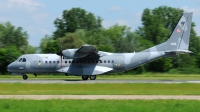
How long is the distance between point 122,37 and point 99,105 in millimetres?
63853

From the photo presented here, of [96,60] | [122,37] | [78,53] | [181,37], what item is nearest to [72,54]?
[78,53]

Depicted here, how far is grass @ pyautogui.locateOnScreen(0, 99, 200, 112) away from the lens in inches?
734

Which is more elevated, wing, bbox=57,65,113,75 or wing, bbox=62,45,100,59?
wing, bbox=62,45,100,59

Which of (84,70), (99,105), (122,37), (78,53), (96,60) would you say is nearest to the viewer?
(99,105)

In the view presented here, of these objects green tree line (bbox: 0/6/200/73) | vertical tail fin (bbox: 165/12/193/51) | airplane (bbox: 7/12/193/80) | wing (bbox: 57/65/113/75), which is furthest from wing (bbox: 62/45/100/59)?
green tree line (bbox: 0/6/200/73)

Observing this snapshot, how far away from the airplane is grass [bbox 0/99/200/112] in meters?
21.0

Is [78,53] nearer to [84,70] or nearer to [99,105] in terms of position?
[84,70]

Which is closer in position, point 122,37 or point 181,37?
point 181,37

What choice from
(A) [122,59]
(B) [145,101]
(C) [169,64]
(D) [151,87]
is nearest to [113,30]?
(C) [169,64]

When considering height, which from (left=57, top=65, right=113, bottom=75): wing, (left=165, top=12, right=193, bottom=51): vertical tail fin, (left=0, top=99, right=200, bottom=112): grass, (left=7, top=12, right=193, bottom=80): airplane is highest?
(left=165, top=12, right=193, bottom=51): vertical tail fin

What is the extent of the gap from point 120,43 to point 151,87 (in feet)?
154

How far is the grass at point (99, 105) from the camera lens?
734 inches

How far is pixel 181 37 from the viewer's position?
43.8 metres

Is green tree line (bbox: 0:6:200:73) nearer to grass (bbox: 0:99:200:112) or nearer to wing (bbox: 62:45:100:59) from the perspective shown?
wing (bbox: 62:45:100:59)
